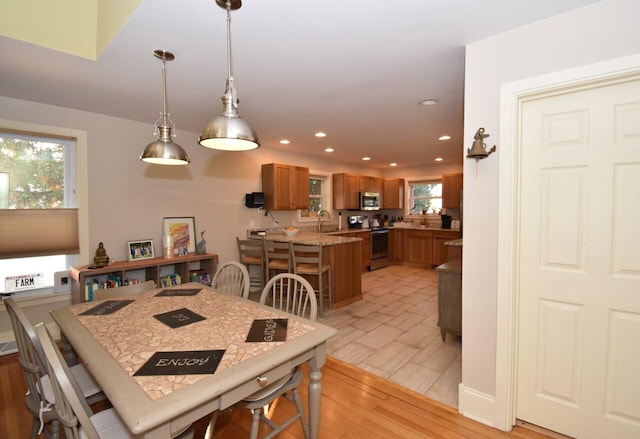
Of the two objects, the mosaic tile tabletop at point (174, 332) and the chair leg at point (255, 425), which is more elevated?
the mosaic tile tabletop at point (174, 332)

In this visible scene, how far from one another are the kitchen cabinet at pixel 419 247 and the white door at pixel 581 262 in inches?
195

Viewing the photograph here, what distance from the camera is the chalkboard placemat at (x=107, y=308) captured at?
5.98 ft

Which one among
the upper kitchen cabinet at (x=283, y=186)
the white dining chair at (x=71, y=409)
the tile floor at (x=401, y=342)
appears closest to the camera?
the white dining chair at (x=71, y=409)

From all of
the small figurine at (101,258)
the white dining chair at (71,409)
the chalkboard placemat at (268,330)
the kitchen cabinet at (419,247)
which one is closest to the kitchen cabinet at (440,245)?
the kitchen cabinet at (419,247)

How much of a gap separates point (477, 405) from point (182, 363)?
184 cm

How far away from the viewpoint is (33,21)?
6.12 feet

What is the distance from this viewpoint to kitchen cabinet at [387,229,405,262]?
707 cm

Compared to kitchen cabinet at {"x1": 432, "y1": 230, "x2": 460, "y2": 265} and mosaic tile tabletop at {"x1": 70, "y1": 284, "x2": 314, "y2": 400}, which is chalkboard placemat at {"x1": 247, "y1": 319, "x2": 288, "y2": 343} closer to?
mosaic tile tabletop at {"x1": 70, "y1": 284, "x2": 314, "y2": 400}

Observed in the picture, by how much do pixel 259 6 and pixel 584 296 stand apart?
2.37 meters

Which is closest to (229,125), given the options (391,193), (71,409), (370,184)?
(71,409)

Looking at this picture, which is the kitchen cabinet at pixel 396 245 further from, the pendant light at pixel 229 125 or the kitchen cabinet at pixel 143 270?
the pendant light at pixel 229 125

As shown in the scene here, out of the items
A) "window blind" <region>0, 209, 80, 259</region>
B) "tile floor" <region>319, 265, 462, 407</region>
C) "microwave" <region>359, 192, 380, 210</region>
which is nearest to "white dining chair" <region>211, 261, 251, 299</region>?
"tile floor" <region>319, 265, 462, 407</region>

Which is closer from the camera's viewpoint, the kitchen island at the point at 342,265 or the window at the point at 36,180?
the window at the point at 36,180

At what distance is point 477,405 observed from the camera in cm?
190
